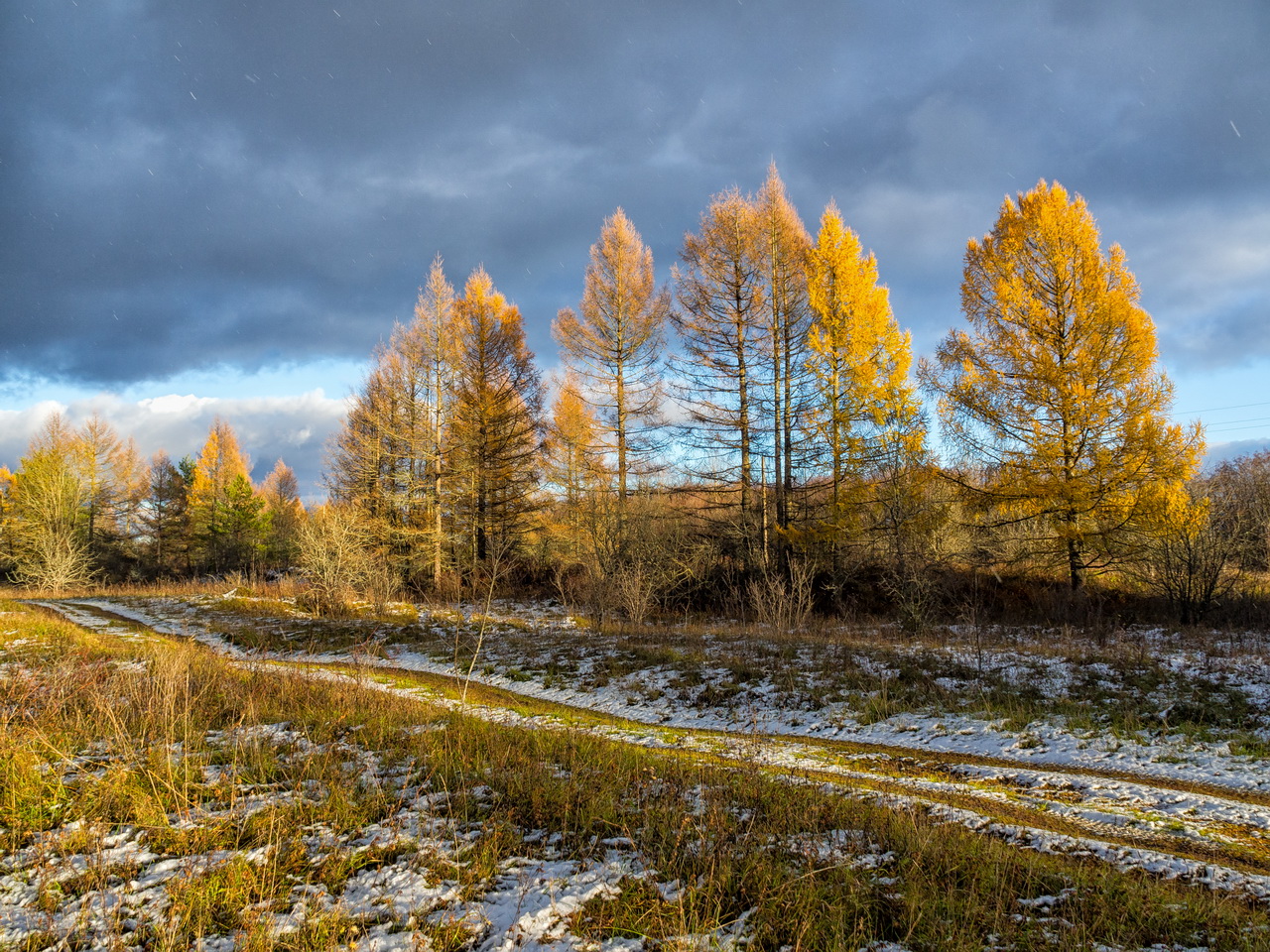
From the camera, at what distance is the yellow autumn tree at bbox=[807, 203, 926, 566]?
58.7ft

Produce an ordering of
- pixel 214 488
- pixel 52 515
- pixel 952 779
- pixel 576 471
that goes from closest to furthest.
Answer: pixel 952 779, pixel 576 471, pixel 52 515, pixel 214 488

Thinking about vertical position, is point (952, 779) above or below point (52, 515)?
below

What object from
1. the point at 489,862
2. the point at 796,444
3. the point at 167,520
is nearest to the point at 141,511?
the point at 167,520

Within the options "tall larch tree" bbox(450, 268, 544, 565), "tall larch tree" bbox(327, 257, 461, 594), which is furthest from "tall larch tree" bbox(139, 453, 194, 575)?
"tall larch tree" bbox(450, 268, 544, 565)

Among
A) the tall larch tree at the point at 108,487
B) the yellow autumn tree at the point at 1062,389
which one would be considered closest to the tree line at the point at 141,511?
the tall larch tree at the point at 108,487

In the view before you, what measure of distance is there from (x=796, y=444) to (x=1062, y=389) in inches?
277

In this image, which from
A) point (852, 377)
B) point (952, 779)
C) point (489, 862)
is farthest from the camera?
point (852, 377)

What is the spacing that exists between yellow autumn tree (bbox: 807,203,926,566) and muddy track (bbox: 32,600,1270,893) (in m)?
11.3

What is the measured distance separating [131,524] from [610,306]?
44.2m

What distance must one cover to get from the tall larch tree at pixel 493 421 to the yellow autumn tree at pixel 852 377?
1260cm

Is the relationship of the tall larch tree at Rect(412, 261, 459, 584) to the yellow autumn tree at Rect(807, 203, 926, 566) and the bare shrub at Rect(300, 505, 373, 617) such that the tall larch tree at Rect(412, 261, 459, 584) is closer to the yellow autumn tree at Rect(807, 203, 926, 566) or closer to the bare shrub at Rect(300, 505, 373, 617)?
the bare shrub at Rect(300, 505, 373, 617)

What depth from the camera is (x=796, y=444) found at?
1939 centimetres

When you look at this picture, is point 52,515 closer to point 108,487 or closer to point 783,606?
point 108,487

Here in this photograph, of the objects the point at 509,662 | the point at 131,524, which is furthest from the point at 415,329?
the point at 131,524
